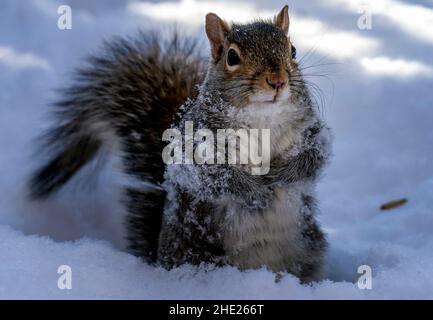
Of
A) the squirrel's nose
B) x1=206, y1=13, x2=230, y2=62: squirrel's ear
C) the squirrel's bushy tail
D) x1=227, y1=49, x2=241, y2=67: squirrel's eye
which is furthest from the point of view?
the squirrel's bushy tail

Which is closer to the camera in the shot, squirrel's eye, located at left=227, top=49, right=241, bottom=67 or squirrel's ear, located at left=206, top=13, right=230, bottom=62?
squirrel's eye, located at left=227, top=49, right=241, bottom=67

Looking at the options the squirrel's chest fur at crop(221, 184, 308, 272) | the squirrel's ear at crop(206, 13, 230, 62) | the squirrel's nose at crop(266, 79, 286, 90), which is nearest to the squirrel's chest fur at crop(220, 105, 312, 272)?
the squirrel's chest fur at crop(221, 184, 308, 272)

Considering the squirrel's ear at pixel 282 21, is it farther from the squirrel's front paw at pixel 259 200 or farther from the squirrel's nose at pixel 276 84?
the squirrel's front paw at pixel 259 200

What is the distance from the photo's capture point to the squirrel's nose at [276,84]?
4.84 feet

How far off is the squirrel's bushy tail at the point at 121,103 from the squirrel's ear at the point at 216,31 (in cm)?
33

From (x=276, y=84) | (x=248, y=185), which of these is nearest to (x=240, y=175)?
(x=248, y=185)

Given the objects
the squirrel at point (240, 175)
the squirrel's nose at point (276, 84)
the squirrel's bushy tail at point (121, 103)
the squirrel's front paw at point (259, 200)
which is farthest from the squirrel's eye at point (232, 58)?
the squirrel's bushy tail at point (121, 103)

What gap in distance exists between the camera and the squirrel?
1564 mm

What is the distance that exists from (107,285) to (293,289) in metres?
0.42

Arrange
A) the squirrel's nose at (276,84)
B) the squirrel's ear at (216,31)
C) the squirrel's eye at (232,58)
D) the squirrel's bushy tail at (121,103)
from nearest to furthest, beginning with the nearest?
the squirrel's nose at (276,84) → the squirrel's eye at (232,58) → the squirrel's ear at (216,31) → the squirrel's bushy tail at (121,103)

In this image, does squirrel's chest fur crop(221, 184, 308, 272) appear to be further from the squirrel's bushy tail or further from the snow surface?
the squirrel's bushy tail

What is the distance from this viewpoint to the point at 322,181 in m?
2.10

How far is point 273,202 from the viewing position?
1.65 m
